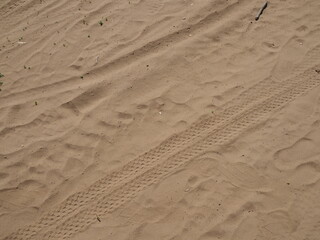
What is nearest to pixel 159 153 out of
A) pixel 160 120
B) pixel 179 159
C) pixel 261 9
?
pixel 179 159

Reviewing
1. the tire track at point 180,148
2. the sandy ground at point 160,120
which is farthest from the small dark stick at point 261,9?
the tire track at point 180,148

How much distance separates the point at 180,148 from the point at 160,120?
492 millimetres

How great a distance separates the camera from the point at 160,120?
4.19m

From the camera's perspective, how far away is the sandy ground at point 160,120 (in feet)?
11.7

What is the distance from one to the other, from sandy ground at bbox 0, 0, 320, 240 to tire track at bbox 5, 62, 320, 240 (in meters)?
0.01

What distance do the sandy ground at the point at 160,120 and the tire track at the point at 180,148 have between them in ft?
0.05

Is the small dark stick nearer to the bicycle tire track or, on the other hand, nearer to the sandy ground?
the sandy ground

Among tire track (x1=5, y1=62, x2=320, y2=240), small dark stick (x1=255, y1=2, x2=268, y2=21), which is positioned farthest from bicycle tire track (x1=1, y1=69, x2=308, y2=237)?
small dark stick (x1=255, y1=2, x2=268, y2=21)

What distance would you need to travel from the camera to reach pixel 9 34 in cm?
519

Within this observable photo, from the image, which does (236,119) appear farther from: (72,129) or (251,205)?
(72,129)

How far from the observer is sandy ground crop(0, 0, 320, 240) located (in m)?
3.56

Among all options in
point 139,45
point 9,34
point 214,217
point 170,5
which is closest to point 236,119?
point 214,217

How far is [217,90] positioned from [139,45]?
4.71 feet

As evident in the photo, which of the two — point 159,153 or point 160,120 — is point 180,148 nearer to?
point 159,153
